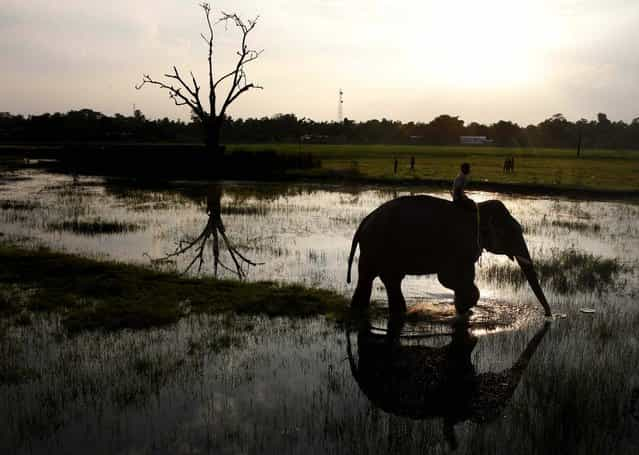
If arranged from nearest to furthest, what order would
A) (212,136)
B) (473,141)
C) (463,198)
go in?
(463,198) → (212,136) → (473,141)

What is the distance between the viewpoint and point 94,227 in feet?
64.7

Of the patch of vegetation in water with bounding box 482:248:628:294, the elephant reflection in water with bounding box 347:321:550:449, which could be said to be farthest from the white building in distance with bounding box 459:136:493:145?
the elephant reflection in water with bounding box 347:321:550:449

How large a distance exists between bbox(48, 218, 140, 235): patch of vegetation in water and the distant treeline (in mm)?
63411

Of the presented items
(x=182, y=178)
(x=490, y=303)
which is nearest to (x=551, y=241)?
(x=490, y=303)

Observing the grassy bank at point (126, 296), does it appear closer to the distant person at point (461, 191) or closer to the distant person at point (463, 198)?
the distant person at point (463, 198)

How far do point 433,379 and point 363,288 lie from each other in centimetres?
271

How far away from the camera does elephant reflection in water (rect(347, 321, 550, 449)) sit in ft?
22.7

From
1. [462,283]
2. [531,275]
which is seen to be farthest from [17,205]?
[531,275]

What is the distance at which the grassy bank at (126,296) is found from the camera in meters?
9.98

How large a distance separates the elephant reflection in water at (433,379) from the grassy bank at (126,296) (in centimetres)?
200

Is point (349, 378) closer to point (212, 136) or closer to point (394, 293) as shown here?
point (394, 293)

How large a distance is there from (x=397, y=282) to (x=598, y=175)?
3534 centimetres

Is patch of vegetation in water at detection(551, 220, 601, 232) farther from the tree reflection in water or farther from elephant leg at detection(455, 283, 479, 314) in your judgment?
elephant leg at detection(455, 283, 479, 314)

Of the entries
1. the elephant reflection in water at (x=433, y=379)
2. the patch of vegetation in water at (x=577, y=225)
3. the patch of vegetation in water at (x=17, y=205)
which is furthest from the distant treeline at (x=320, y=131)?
the elephant reflection in water at (x=433, y=379)
